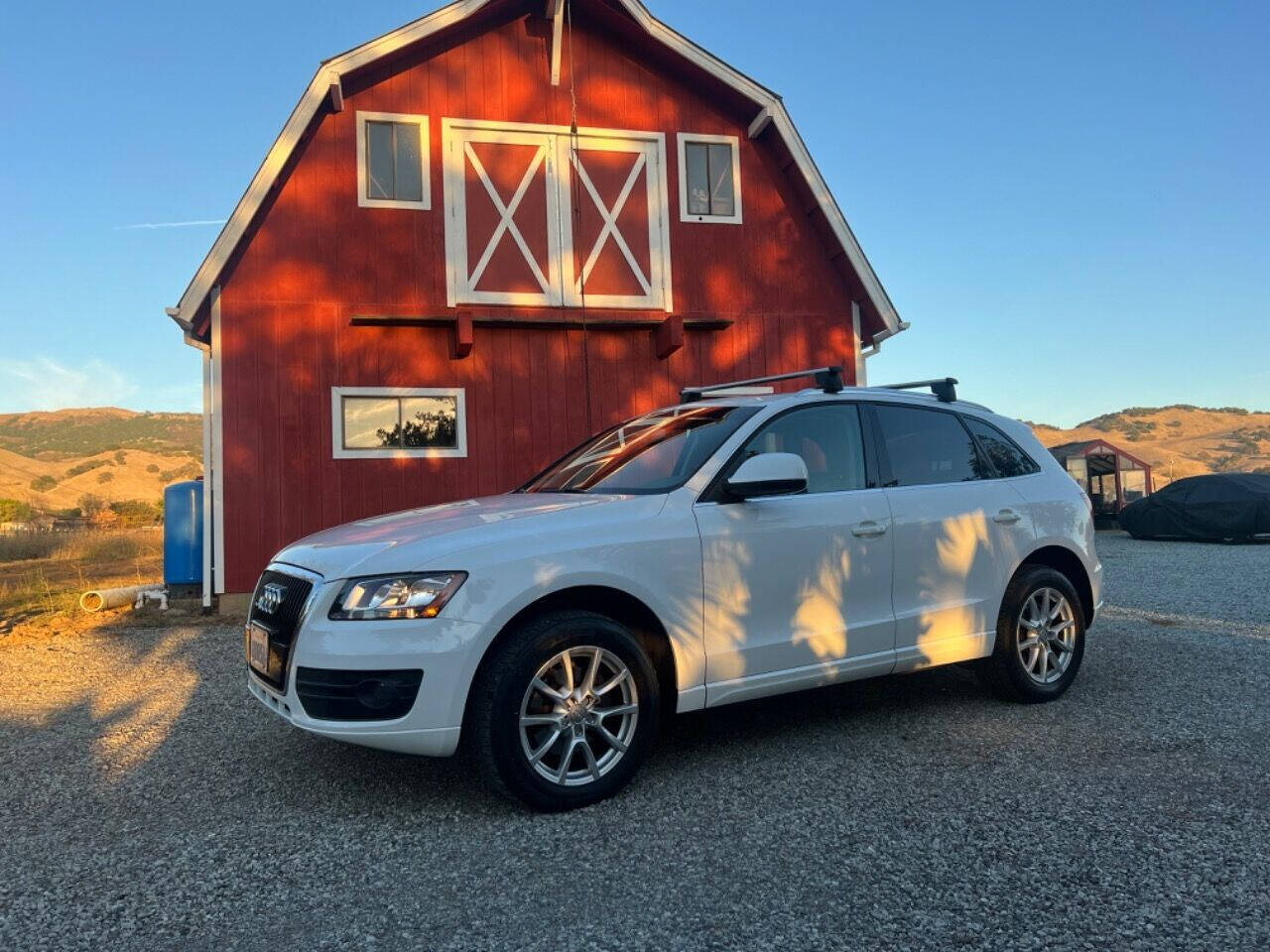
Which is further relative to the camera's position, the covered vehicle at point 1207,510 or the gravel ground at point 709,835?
the covered vehicle at point 1207,510

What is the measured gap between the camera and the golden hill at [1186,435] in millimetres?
71438

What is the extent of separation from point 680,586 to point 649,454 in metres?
0.94

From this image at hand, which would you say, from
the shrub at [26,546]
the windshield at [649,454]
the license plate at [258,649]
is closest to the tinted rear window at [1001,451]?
the windshield at [649,454]

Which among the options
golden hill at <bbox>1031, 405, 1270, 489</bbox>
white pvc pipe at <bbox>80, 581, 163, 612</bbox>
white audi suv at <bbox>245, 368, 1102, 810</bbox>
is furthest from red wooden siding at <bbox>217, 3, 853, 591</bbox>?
golden hill at <bbox>1031, 405, 1270, 489</bbox>

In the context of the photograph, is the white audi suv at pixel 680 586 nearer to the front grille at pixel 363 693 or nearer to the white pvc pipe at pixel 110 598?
the front grille at pixel 363 693

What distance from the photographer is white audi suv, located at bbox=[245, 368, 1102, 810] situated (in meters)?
3.45

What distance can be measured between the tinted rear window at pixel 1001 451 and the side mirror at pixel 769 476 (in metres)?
1.78

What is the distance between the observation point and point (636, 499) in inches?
158

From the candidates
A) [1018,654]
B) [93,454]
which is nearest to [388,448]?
[1018,654]

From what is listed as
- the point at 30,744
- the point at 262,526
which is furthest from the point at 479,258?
the point at 30,744

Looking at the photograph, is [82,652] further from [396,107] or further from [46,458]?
[46,458]

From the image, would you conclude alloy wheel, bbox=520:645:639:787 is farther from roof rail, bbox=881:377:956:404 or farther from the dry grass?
the dry grass

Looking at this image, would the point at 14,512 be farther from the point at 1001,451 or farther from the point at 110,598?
the point at 1001,451

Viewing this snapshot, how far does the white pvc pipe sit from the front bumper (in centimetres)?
830
